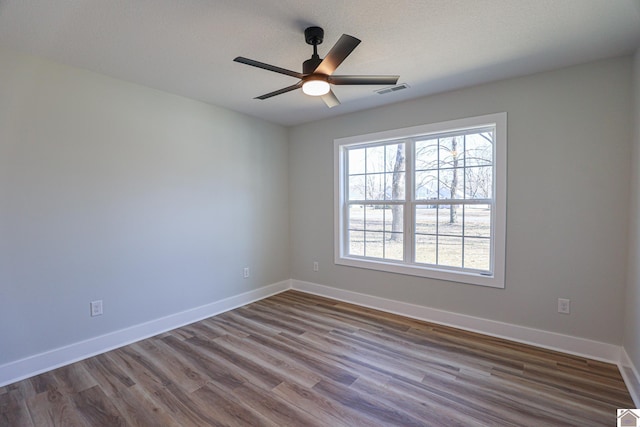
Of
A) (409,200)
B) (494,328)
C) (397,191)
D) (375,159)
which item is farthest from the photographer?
(375,159)

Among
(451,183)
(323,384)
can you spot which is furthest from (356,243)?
(323,384)

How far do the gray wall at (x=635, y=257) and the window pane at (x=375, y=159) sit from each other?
2.21m

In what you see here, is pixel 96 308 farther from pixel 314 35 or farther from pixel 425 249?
pixel 425 249

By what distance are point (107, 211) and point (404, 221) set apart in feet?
10.2

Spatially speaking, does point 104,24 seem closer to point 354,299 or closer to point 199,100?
point 199,100

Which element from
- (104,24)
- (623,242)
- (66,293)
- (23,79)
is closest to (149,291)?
(66,293)

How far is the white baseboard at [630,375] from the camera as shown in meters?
1.94

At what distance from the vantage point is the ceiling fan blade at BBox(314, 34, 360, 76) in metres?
1.63

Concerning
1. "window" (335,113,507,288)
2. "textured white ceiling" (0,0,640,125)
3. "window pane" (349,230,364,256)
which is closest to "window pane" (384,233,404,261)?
"window" (335,113,507,288)

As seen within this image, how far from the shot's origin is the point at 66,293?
8.18ft

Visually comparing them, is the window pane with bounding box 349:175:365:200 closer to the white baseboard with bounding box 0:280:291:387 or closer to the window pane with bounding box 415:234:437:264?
the window pane with bounding box 415:234:437:264

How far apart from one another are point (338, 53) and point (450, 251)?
243 cm

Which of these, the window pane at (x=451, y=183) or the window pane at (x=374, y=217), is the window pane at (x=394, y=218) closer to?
the window pane at (x=374, y=217)

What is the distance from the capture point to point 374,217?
3857 mm
